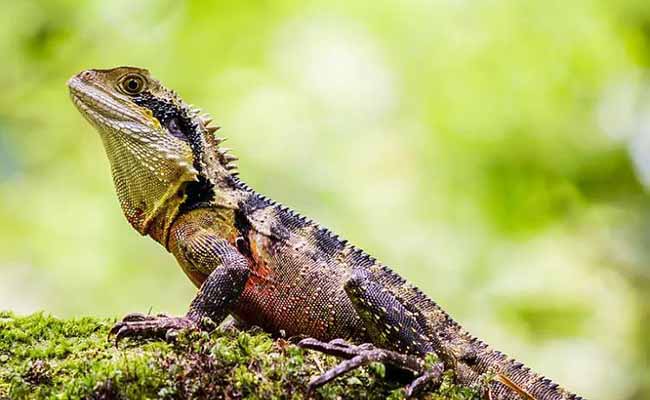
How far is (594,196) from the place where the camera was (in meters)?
8.27

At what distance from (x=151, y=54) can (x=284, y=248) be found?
5.08m

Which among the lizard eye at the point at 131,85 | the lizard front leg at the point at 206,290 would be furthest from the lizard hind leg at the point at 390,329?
the lizard eye at the point at 131,85

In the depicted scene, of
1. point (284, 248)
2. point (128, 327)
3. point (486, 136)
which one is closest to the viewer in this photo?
point (128, 327)

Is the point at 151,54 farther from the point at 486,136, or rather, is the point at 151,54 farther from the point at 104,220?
the point at 486,136

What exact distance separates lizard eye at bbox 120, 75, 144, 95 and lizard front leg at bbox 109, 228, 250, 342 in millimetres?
995

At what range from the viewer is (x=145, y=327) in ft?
10.6

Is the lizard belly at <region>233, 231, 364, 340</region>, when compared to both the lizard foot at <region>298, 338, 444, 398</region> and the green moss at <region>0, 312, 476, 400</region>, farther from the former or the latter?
the lizard foot at <region>298, 338, 444, 398</region>

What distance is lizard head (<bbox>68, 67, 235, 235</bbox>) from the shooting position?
4.20m

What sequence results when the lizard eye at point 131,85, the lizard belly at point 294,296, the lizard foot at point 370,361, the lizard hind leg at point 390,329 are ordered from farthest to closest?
1. the lizard eye at point 131,85
2. the lizard belly at point 294,296
3. the lizard hind leg at point 390,329
4. the lizard foot at point 370,361

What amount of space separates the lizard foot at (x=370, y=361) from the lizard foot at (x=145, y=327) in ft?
2.01

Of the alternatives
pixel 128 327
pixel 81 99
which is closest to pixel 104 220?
pixel 81 99

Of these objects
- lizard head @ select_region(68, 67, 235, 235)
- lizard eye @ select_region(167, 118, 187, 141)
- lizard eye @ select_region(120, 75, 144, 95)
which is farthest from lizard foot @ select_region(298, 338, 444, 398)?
lizard eye @ select_region(120, 75, 144, 95)

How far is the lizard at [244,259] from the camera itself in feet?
11.5

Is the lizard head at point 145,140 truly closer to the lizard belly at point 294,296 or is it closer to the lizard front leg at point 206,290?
the lizard front leg at point 206,290
